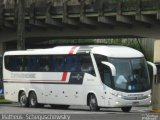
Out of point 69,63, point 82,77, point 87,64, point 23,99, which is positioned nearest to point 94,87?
point 82,77

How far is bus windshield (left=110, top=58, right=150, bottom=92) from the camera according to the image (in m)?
32.4

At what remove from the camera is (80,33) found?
200 feet

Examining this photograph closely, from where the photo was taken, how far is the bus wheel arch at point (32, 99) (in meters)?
38.2

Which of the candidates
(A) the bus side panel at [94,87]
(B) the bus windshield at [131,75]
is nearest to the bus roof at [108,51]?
(B) the bus windshield at [131,75]

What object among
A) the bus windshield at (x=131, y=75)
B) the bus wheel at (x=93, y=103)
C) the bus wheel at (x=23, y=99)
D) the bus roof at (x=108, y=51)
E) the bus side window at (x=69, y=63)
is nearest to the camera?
the bus windshield at (x=131, y=75)

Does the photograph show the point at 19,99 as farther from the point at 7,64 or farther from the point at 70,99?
the point at 70,99

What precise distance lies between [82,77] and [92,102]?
4.36ft

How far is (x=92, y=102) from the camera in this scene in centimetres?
3372

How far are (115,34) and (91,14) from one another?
2.64 metres

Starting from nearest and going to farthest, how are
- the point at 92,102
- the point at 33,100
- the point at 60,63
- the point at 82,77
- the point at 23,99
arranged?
the point at 92,102 → the point at 82,77 → the point at 60,63 → the point at 33,100 → the point at 23,99

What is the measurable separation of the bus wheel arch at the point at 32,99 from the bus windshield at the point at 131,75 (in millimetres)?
7115

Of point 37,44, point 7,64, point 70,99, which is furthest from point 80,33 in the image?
point 70,99

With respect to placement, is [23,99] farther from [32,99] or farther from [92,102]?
[92,102]

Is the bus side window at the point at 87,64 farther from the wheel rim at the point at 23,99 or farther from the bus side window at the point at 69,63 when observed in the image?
the wheel rim at the point at 23,99
